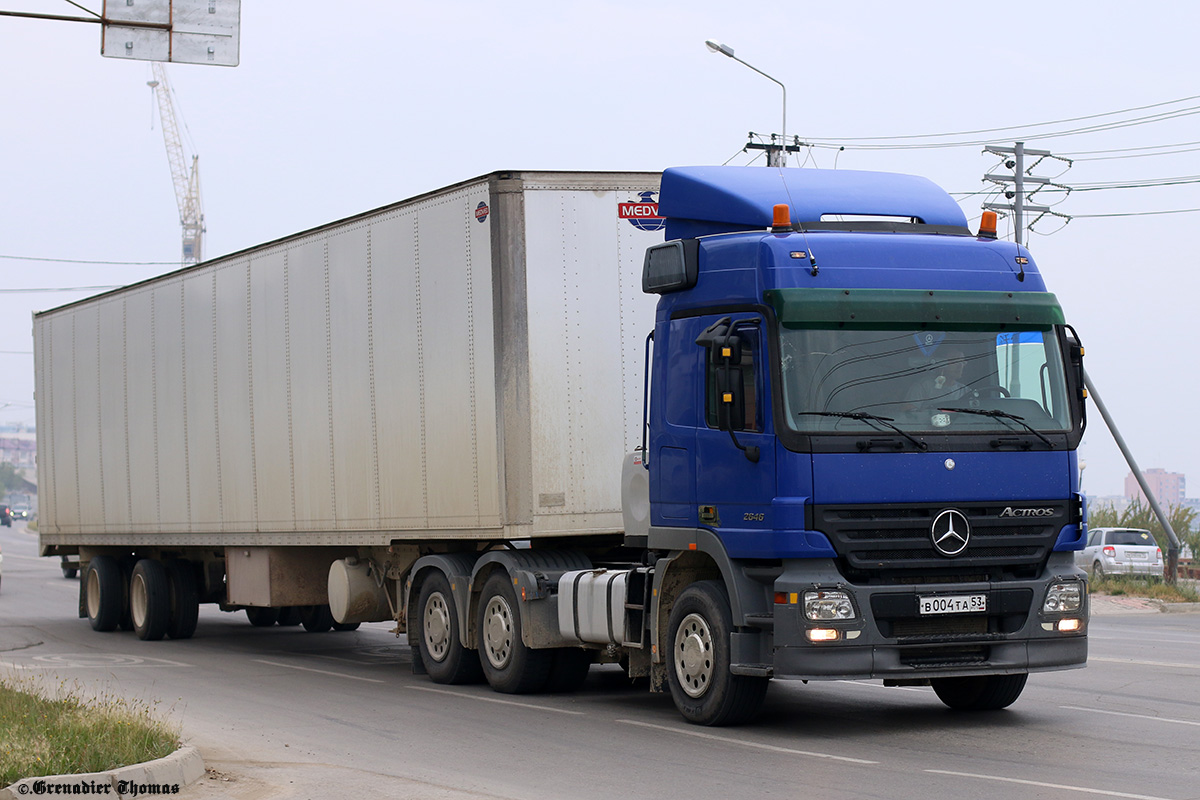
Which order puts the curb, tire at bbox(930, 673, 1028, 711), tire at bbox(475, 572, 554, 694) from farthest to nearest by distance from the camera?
tire at bbox(475, 572, 554, 694) < tire at bbox(930, 673, 1028, 711) < the curb

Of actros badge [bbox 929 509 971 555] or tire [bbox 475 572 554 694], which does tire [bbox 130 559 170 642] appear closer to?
tire [bbox 475 572 554 694]

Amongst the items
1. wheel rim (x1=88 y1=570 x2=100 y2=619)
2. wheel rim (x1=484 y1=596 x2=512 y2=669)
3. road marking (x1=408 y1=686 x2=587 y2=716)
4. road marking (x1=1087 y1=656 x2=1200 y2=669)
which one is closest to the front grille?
road marking (x1=408 y1=686 x2=587 y2=716)

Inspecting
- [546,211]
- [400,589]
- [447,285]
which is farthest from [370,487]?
[546,211]

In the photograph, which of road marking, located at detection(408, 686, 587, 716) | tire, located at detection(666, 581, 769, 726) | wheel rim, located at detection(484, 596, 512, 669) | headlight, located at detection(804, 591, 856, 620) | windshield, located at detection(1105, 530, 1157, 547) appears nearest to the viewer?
headlight, located at detection(804, 591, 856, 620)

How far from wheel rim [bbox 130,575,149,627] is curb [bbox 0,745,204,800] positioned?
41.5 feet

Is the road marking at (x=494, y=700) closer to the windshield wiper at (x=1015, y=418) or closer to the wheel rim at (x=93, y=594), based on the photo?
the windshield wiper at (x=1015, y=418)

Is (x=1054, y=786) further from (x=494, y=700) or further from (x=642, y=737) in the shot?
(x=494, y=700)

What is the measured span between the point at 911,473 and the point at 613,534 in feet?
13.2

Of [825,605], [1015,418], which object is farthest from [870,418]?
[825,605]

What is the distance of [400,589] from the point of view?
15.8 m

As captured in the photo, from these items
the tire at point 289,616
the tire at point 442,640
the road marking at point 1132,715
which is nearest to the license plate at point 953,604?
the road marking at point 1132,715

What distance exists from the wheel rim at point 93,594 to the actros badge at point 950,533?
15.7m

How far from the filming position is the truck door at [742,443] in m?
10.4

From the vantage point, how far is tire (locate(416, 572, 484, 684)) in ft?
47.1
